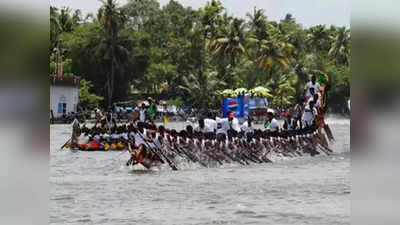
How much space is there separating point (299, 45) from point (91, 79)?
22.2 metres

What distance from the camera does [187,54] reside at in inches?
2189

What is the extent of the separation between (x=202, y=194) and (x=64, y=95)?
31.1 metres

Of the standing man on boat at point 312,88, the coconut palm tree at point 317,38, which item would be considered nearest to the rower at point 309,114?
the standing man on boat at point 312,88

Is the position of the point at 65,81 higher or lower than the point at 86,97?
higher

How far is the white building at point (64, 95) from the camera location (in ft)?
135

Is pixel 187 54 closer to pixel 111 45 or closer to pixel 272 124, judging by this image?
pixel 111 45

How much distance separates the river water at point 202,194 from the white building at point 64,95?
910 inches

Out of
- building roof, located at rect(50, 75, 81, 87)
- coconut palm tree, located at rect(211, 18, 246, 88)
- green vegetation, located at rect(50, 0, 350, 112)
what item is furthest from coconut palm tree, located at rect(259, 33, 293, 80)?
building roof, located at rect(50, 75, 81, 87)


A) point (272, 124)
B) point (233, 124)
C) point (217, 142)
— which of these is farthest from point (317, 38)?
point (217, 142)

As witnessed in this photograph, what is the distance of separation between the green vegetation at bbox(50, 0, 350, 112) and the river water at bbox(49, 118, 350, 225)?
33.2 m

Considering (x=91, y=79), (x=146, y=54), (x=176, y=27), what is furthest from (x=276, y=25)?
(x=91, y=79)

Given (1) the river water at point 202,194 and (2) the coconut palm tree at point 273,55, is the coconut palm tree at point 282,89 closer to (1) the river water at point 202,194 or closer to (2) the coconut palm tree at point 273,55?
(2) the coconut palm tree at point 273,55

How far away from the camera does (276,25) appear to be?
61344mm

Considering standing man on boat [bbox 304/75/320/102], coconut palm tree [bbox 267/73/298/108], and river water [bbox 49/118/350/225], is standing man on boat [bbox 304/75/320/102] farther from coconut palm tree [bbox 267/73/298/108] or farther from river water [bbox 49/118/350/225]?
coconut palm tree [bbox 267/73/298/108]
